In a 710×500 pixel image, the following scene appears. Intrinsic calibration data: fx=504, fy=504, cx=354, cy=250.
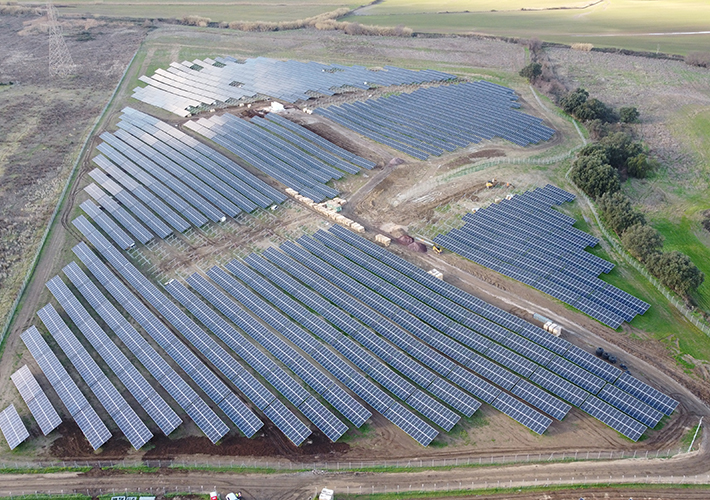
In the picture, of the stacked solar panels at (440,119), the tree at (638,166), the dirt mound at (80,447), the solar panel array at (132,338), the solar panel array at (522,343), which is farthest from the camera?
the stacked solar panels at (440,119)

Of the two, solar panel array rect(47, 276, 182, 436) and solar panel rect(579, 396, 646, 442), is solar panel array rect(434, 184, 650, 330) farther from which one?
solar panel array rect(47, 276, 182, 436)

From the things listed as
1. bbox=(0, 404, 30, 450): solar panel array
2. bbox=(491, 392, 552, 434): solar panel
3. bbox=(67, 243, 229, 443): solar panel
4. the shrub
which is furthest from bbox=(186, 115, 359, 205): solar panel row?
the shrub

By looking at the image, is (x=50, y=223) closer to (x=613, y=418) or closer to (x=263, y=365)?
(x=263, y=365)

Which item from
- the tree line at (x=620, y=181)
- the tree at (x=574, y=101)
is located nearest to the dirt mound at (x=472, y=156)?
the tree line at (x=620, y=181)

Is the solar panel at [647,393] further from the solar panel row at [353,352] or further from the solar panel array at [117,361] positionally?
the solar panel array at [117,361]

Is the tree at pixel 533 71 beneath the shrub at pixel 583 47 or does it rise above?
beneath

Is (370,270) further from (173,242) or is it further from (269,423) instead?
(173,242)

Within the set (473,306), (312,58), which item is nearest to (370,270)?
(473,306)
